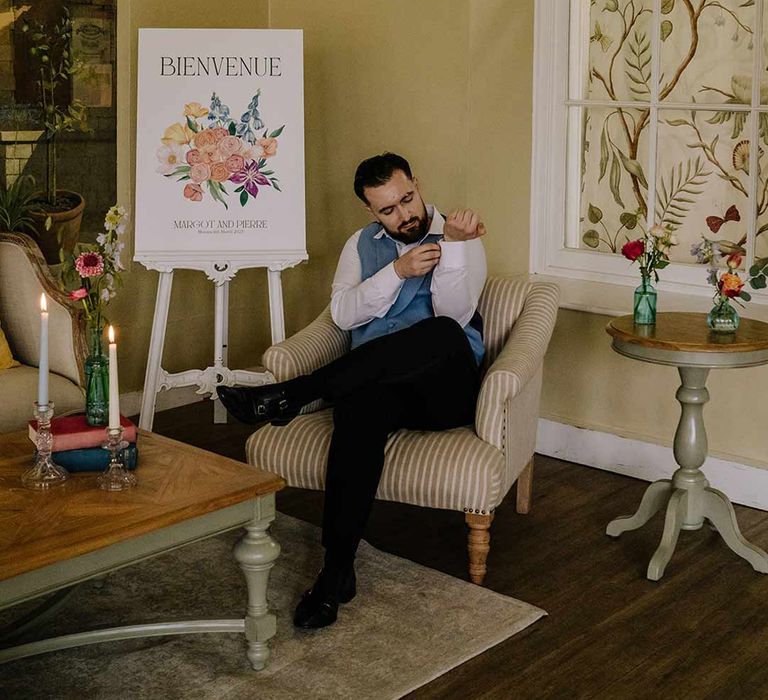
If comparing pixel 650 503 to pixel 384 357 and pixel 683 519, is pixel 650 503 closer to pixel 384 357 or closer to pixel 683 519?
pixel 683 519

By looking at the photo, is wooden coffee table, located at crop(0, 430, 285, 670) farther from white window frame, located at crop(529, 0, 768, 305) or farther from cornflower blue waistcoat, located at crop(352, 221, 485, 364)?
white window frame, located at crop(529, 0, 768, 305)

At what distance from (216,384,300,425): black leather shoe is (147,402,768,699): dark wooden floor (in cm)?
57

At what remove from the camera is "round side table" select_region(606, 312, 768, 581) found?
10.0 ft

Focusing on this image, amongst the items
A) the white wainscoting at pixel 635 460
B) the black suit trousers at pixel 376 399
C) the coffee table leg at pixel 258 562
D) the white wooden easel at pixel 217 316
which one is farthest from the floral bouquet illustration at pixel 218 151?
the coffee table leg at pixel 258 562

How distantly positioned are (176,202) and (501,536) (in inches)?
69.1

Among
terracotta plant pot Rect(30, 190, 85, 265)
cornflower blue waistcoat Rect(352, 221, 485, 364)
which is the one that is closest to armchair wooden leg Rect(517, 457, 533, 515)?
cornflower blue waistcoat Rect(352, 221, 485, 364)

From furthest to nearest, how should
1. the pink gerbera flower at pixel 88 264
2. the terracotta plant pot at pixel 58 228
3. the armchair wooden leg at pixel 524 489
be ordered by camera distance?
the terracotta plant pot at pixel 58 228 < the armchair wooden leg at pixel 524 489 < the pink gerbera flower at pixel 88 264

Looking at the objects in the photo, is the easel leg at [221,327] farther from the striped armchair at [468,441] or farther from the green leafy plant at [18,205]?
the striped armchair at [468,441]

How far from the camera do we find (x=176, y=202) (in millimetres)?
4148

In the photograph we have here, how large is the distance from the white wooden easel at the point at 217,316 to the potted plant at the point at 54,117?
492mm

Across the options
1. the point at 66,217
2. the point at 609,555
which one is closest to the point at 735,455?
the point at 609,555

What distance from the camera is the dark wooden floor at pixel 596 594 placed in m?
2.61

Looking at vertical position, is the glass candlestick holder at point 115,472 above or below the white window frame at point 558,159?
below

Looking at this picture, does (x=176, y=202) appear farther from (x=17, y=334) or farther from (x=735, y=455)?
(x=735, y=455)
